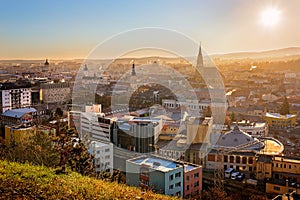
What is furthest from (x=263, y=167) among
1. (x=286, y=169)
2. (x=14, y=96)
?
(x=14, y=96)

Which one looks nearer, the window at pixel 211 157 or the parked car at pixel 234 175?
the parked car at pixel 234 175

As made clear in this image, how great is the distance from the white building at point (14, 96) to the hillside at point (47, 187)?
804cm

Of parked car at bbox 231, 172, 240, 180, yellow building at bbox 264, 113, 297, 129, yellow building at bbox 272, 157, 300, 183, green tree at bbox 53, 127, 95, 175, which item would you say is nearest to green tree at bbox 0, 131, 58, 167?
green tree at bbox 53, 127, 95, 175

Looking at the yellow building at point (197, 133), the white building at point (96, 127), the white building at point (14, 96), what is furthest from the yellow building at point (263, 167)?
the white building at point (14, 96)

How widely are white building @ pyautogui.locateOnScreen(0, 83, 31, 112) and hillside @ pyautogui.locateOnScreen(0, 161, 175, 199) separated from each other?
26.4 ft

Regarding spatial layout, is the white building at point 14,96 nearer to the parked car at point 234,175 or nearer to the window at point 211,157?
the window at point 211,157

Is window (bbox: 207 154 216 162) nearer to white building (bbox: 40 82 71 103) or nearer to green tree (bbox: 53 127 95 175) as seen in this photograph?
green tree (bbox: 53 127 95 175)

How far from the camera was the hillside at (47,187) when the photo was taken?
56.3 inches

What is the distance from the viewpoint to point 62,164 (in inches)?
84.7

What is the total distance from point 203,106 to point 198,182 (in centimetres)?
549

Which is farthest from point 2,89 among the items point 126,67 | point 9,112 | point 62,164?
point 62,164

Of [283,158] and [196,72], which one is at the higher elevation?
[196,72]

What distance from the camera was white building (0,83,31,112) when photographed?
31.3ft

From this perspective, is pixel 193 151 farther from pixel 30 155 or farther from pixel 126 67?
pixel 126 67
